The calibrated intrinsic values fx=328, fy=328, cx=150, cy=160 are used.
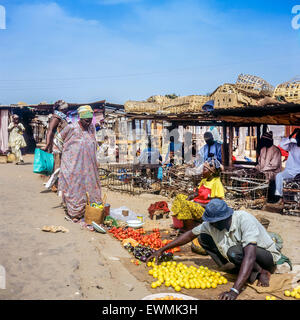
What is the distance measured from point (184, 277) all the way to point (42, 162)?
272 inches

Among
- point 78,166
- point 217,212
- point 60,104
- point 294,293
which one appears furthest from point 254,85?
point 294,293

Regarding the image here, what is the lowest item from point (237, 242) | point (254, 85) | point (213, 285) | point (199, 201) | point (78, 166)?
point (213, 285)

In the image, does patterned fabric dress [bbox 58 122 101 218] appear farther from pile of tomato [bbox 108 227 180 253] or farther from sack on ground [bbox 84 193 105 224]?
pile of tomato [bbox 108 227 180 253]

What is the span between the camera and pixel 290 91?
891 centimetres

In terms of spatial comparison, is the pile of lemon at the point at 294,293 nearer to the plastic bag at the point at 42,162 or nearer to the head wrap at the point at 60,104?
the head wrap at the point at 60,104

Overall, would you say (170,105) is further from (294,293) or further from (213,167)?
(294,293)

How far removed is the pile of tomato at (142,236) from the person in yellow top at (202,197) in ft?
1.85

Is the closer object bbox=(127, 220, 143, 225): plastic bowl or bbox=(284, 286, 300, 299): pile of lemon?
bbox=(284, 286, 300, 299): pile of lemon

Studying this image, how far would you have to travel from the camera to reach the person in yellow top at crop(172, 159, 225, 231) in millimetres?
5910

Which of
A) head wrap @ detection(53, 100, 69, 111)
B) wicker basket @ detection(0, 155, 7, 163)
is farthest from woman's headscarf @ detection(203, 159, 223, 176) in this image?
wicker basket @ detection(0, 155, 7, 163)

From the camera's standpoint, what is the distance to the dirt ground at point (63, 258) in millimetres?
3768

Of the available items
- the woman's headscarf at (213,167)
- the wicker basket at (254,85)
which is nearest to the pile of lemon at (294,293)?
the woman's headscarf at (213,167)

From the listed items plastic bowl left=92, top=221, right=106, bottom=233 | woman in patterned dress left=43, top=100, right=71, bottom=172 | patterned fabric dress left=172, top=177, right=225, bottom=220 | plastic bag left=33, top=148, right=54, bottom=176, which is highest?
woman in patterned dress left=43, top=100, right=71, bottom=172

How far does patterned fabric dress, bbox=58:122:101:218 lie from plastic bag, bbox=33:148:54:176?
3.41 m
